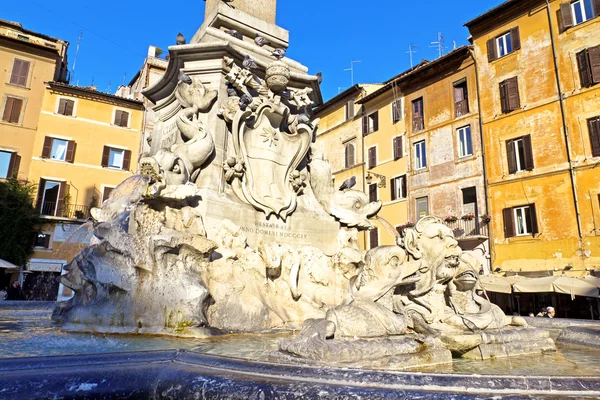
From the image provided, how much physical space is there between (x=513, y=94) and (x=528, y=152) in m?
3.54

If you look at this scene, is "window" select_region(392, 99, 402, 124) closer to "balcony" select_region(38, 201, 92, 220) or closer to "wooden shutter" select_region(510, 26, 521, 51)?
"wooden shutter" select_region(510, 26, 521, 51)

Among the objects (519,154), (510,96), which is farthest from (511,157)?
(510,96)

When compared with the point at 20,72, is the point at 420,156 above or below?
below

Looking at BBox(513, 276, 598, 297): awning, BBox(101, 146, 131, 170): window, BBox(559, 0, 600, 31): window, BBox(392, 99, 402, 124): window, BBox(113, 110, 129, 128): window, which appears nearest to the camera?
BBox(513, 276, 598, 297): awning

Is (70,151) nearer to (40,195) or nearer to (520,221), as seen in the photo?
(40,195)

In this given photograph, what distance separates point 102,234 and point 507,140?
78.1 feet

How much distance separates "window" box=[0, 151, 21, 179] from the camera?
2912 centimetres

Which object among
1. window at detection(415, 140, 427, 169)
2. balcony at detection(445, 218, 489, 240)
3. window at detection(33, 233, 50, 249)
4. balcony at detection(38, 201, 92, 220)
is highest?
window at detection(415, 140, 427, 169)

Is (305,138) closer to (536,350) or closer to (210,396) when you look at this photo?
(536,350)

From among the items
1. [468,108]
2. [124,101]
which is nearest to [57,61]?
[124,101]

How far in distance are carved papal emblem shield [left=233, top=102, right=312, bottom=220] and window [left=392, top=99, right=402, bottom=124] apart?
2477cm

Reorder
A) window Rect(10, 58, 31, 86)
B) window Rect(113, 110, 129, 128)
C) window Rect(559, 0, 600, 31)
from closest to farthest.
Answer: window Rect(559, 0, 600, 31), window Rect(10, 58, 31, 86), window Rect(113, 110, 129, 128)

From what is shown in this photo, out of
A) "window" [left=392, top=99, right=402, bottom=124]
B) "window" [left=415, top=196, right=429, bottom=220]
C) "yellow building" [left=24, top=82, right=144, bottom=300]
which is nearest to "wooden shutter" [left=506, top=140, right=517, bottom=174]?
"window" [left=415, top=196, right=429, bottom=220]

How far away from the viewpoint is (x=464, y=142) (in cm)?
2670
